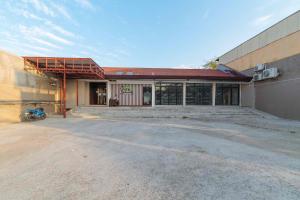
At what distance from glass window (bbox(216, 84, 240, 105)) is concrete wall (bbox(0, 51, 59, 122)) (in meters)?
17.6

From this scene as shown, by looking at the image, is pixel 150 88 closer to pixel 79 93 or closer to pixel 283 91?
pixel 79 93

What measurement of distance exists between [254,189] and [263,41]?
17897 millimetres

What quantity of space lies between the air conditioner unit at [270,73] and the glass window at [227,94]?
14.7 ft

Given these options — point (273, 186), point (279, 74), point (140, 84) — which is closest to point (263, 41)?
point (279, 74)

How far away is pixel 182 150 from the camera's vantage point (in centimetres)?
561

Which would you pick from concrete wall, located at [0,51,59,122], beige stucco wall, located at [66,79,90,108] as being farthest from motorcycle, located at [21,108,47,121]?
beige stucco wall, located at [66,79,90,108]

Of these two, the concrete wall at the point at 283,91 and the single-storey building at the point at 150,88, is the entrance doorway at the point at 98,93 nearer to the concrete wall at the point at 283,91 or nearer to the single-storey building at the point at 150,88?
the single-storey building at the point at 150,88

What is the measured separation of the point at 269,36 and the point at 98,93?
57.8ft

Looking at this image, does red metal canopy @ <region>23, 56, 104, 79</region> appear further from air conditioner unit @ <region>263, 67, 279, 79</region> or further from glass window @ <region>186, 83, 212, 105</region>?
air conditioner unit @ <region>263, 67, 279, 79</region>

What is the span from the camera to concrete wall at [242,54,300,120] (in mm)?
13547

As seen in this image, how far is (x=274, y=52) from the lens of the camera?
15.9m

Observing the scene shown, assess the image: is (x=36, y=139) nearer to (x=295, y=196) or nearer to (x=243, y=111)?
(x=295, y=196)

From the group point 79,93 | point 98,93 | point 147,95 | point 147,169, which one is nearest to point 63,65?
point 79,93

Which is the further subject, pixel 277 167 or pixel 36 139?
pixel 36 139
